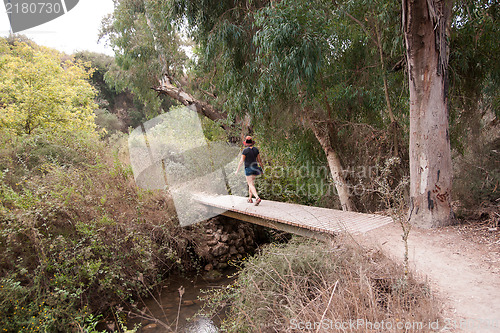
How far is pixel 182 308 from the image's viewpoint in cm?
565

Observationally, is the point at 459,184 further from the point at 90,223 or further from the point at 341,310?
the point at 90,223

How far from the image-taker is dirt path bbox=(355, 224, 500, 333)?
8.51 feet

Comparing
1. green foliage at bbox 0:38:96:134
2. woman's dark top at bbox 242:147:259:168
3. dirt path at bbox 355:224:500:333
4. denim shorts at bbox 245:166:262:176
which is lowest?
dirt path at bbox 355:224:500:333

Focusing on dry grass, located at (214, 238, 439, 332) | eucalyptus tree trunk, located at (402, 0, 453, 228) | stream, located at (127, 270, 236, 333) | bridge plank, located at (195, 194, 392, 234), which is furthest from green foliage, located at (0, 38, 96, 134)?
eucalyptus tree trunk, located at (402, 0, 453, 228)

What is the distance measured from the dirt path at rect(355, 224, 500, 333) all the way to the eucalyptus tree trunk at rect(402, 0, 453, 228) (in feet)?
1.61

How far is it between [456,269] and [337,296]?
190 cm

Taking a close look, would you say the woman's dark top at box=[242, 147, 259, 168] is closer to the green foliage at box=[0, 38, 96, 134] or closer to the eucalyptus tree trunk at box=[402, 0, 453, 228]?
the eucalyptus tree trunk at box=[402, 0, 453, 228]

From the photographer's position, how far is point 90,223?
19.5 ft

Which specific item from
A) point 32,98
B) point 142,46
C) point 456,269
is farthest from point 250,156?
point 142,46

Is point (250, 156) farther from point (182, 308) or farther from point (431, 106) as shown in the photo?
point (431, 106)

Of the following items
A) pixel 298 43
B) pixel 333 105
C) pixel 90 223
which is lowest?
pixel 90 223

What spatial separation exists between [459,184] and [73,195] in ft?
25.8

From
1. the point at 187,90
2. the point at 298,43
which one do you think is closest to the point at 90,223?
the point at 298,43

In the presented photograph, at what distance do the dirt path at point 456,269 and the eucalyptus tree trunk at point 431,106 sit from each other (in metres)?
0.49
